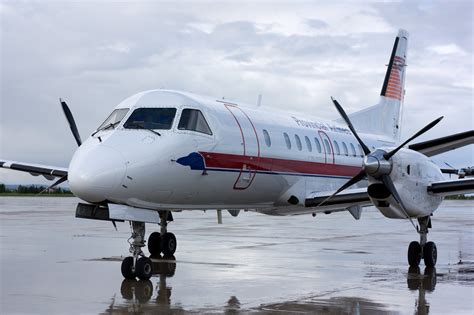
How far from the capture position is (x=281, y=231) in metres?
22.8

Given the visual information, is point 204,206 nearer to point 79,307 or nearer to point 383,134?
point 79,307

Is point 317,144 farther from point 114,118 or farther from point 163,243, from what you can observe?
point 114,118

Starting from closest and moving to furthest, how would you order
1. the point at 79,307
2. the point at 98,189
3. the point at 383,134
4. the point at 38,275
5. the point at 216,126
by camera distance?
the point at 79,307 → the point at 98,189 → the point at 38,275 → the point at 216,126 → the point at 383,134

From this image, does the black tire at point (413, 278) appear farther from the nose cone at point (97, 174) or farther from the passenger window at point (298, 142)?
the nose cone at point (97, 174)

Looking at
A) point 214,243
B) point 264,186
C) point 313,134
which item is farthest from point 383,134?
point 264,186

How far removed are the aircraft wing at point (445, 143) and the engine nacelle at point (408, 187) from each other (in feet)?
1.32

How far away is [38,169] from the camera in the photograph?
60.2 feet

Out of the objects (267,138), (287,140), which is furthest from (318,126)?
(267,138)

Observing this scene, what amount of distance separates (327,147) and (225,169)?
5.00 metres

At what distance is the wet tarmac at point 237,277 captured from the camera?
9.01 m

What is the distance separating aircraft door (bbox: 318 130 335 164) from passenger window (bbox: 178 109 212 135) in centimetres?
492

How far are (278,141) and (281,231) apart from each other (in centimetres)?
816

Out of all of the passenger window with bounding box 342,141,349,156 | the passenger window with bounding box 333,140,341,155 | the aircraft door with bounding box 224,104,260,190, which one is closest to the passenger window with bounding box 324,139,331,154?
the passenger window with bounding box 333,140,341,155

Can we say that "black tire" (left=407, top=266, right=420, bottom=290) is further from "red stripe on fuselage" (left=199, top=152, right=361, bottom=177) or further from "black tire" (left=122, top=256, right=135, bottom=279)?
"black tire" (left=122, top=256, right=135, bottom=279)
